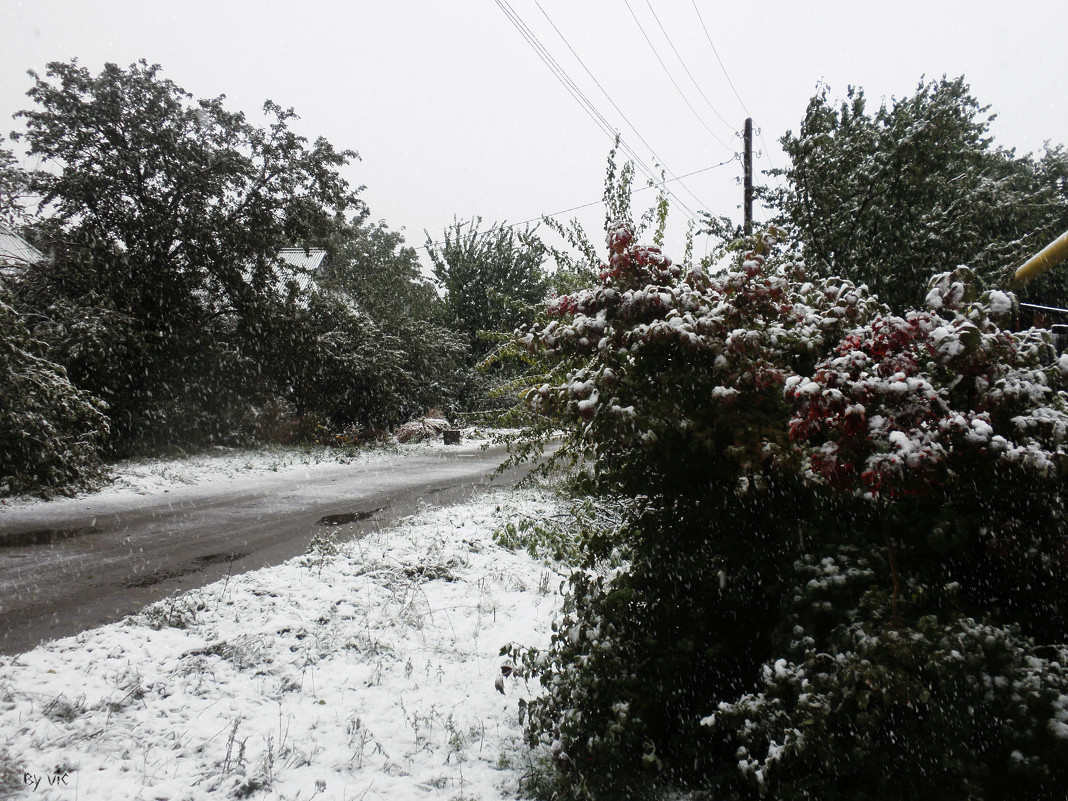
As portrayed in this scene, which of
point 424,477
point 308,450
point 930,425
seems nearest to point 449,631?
point 930,425

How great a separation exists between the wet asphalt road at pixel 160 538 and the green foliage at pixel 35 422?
80cm

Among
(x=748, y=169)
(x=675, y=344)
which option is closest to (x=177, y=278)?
(x=748, y=169)

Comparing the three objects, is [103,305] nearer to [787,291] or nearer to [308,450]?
[308,450]

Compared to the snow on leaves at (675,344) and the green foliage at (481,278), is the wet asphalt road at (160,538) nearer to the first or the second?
the snow on leaves at (675,344)

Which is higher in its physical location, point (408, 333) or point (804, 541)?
point (408, 333)

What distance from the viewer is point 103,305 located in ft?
40.8

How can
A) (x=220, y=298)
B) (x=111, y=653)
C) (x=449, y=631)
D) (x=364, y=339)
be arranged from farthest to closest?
1. (x=364, y=339)
2. (x=220, y=298)
3. (x=449, y=631)
4. (x=111, y=653)

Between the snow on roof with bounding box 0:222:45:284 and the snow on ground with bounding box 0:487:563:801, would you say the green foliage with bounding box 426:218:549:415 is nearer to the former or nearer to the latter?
the snow on roof with bounding box 0:222:45:284

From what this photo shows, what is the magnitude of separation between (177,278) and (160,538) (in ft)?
32.3

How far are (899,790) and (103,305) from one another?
47.4ft

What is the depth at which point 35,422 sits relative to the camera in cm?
862

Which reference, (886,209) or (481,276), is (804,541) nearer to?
(886,209)

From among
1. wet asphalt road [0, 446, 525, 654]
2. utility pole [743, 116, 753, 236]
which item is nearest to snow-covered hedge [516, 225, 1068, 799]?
wet asphalt road [0, 446, 525, 654]

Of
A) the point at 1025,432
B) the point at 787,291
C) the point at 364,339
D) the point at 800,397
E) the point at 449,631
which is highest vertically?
the point at 364,339
